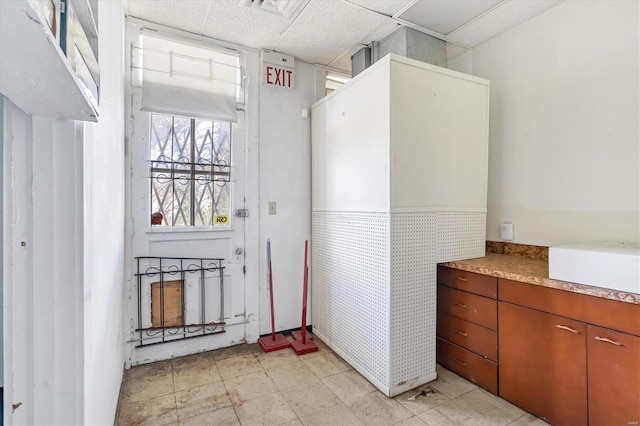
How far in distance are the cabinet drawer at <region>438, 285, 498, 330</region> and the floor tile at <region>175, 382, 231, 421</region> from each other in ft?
5.81

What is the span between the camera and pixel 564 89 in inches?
90.2

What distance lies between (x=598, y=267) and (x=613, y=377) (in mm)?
569

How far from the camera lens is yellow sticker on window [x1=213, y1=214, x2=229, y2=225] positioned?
9.27 feet

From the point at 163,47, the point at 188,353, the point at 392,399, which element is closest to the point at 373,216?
the point at 392,399

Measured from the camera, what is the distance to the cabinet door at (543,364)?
171 cm

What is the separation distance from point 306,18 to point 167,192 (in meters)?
1.86

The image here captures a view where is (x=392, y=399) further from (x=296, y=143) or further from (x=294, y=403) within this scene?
(x=296, y=143)

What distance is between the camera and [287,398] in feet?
6.97

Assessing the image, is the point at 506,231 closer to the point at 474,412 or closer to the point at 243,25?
the point at 474,412

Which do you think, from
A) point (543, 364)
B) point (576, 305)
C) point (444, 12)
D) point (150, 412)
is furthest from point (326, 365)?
point (444, 12)

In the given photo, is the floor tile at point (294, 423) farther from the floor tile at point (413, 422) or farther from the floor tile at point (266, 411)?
the floor tile at point (413, 422)

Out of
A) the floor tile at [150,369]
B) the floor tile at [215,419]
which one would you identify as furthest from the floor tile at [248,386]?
the floor tile at [150,369]

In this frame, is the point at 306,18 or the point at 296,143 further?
the point at 296,143

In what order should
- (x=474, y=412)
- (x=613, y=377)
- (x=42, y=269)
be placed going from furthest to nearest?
(x=474, y=412) → (x=613, y=377) → (x=42, y=269)
